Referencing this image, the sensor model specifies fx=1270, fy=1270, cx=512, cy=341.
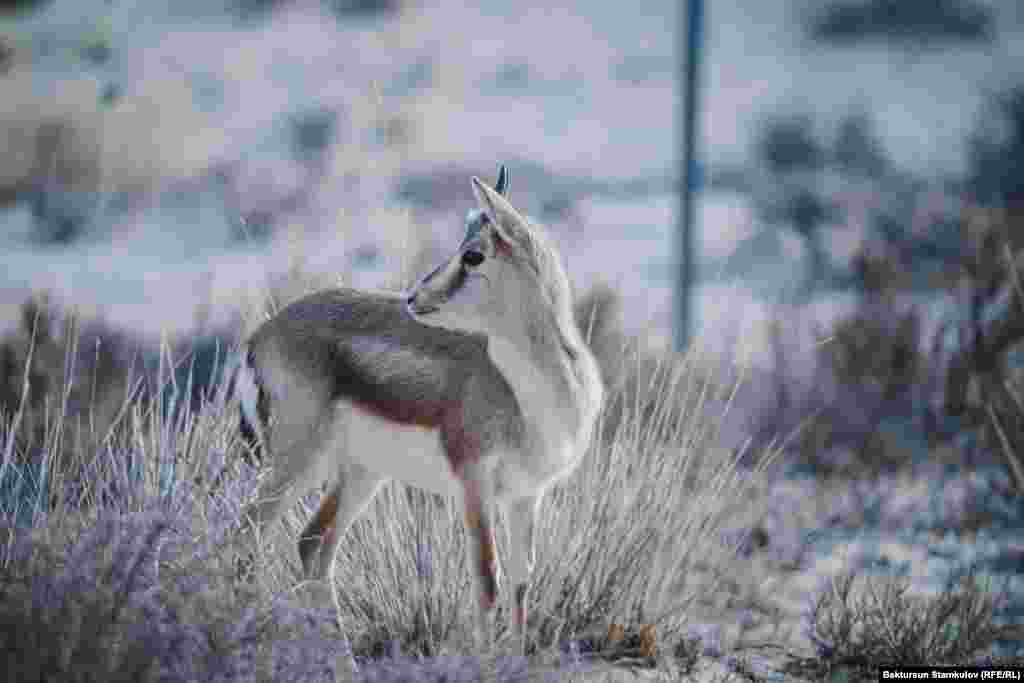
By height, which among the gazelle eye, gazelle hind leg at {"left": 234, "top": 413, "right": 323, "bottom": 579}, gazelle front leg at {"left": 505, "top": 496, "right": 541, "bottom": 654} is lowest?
gazelle front leg at {"left": 505, "top": 496, "right": 541, "bottom": 654}

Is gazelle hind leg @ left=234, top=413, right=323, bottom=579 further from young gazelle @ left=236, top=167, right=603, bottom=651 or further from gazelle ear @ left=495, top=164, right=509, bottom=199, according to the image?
gazelle ear @ left=495, top=164, right=509, bottom=199

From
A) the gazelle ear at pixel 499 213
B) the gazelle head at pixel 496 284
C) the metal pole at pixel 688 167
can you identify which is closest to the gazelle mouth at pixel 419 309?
the gazelle head at pixel 496 284

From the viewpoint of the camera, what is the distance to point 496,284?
3031 mm

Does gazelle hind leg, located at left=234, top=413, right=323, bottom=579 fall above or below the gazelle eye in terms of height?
below

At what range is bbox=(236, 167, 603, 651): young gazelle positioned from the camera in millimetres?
3037

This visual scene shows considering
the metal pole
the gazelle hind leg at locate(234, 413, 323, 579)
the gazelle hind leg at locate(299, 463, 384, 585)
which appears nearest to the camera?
the gazelle hind leg at locate(234, 413, 323, 579)

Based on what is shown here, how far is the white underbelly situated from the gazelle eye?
1.45 feet

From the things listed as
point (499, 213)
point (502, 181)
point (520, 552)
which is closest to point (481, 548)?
point (520, 552)

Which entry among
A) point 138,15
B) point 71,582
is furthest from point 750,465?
point 138,15

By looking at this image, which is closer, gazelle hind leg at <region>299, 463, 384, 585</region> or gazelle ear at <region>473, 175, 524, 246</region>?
gazelle ear at <region>473, 175, 524, 246</region>

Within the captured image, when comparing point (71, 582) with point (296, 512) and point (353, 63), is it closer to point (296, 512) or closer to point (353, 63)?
point (296, 512)

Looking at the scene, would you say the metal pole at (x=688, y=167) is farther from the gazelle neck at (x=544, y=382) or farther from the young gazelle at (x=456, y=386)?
the gazelle neck at (x=544, y=382)

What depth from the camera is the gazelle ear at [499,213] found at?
295cm

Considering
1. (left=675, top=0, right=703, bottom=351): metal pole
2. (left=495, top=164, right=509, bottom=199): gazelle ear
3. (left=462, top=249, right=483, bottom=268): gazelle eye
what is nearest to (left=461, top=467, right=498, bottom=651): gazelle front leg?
(left=462, top=249, right=483, bottom=268): gazelle eye
